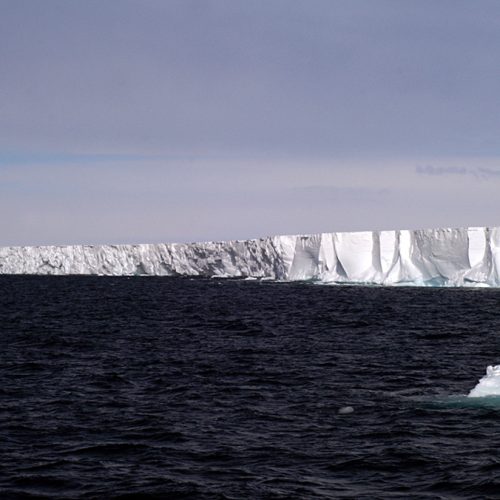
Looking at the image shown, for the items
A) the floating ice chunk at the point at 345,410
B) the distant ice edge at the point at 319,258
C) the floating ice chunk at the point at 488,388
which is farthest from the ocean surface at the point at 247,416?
the distant ice edge at the point at 319,258

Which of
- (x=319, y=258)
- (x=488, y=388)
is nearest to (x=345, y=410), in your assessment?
(x=488, y=388)

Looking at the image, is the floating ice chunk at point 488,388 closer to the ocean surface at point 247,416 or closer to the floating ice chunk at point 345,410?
the ocean surface at point 247,416

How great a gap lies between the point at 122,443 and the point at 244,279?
276ft

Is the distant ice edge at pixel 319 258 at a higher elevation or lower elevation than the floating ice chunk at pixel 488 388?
higher

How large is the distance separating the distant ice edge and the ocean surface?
34.4 meters

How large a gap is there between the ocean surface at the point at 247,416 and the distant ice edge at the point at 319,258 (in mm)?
34351

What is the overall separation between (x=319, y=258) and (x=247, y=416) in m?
59.1

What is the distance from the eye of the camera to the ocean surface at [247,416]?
945 centimetres

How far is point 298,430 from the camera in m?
12.0

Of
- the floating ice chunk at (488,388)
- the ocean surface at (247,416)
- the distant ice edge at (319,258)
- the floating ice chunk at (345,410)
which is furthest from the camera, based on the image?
the distant ice edge at (319,258)

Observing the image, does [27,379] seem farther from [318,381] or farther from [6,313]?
[6,313]

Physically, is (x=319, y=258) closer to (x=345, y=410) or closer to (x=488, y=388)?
(x=488, y=388)

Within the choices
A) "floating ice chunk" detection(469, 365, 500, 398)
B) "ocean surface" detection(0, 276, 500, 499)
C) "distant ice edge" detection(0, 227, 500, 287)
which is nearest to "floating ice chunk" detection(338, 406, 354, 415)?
"ocean surface" detection(0, 276, 500, 499)

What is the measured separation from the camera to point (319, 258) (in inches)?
2825
